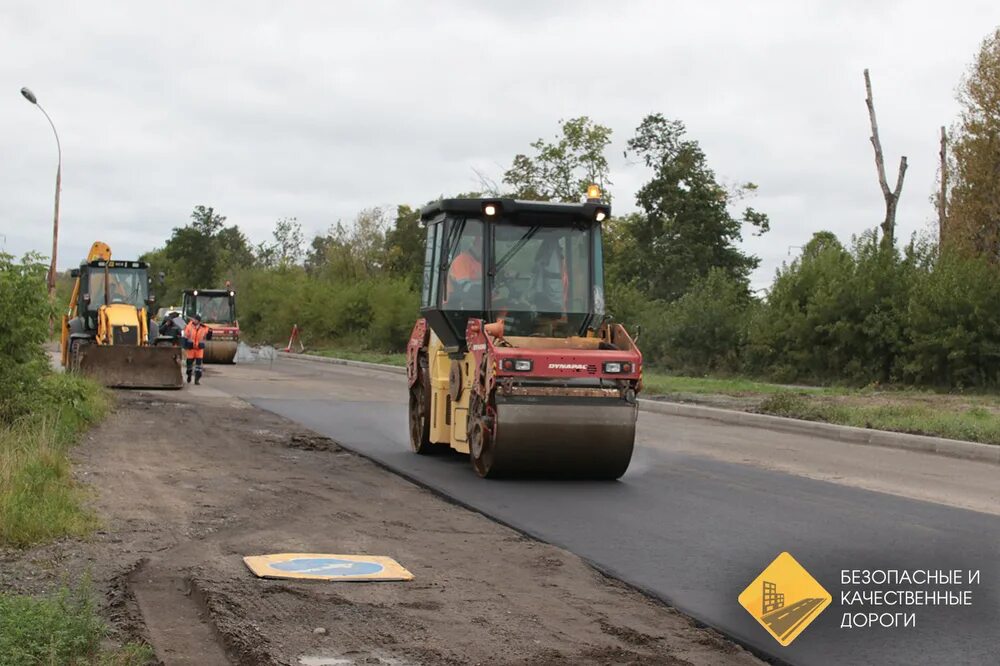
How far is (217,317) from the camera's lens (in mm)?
41188

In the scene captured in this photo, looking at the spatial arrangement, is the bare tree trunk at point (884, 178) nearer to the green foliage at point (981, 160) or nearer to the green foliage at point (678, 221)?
the green foliage at point (981, 160)

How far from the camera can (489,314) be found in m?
13.4

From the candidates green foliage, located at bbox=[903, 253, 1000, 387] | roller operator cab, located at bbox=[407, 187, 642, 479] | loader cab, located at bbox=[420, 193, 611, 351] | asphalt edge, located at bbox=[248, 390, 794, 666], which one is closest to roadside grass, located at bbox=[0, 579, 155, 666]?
asphalt edge, located at bbox=[248, 390, 794, 666]

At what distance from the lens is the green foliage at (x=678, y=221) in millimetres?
56688

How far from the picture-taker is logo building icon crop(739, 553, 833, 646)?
21.3 ft

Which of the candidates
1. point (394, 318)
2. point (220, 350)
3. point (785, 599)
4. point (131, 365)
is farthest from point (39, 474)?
point (394, 318)

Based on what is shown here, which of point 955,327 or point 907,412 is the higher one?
point 955,327

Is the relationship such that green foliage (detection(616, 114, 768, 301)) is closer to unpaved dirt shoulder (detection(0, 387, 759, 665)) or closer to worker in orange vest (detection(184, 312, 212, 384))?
worker in orange vest (detection(184, 312, 212, 384))

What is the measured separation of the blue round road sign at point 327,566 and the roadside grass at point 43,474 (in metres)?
1.67

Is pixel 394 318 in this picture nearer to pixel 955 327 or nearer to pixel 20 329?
pixel 955 327

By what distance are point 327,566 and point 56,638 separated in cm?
243

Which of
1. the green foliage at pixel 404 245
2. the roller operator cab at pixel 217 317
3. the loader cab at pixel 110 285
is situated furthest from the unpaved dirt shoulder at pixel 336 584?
the green foliage at pixel 404 245

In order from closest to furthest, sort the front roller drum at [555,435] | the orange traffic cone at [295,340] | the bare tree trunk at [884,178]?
the front roller drum at [555,435] → the bare tree trunk at [884,178] → the orange traffic cone at [295,340]

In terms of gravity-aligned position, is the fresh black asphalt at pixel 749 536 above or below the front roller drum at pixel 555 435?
below
